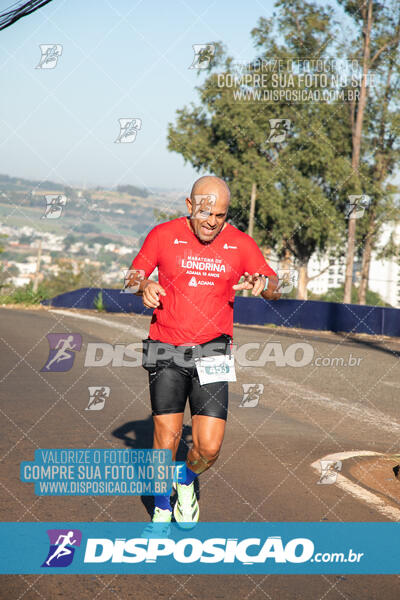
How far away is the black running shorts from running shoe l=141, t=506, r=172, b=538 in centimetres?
61

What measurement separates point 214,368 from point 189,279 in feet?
1.82

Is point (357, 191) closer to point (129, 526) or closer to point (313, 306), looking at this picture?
point (313, 306)

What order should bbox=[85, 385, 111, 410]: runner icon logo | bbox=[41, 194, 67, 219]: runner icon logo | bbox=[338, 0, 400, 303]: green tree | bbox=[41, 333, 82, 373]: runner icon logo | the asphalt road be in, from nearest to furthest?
the asphalt road
bbox=[85, 385, 111, 410]: runner icon logo
bbox=[41, 333, 82, 373]: runner icon logo
bbox=[41, 194, 67, 219]: runner icon logo
bbox=[338, 0, 400, 303]: green tree

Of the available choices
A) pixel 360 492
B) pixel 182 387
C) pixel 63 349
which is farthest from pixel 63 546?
pixel 63 349

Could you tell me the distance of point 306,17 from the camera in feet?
160

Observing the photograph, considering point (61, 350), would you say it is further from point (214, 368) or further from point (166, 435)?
point (214, 368)

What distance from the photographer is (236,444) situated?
749 cm

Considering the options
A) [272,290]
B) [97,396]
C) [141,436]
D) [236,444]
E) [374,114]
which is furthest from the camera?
[374,114]

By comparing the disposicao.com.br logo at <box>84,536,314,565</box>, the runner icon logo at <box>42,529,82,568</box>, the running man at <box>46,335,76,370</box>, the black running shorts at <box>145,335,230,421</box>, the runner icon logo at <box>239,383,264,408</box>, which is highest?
the black running shorts at <box>145,335,230,421</box>

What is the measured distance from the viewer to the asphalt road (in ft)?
13.1

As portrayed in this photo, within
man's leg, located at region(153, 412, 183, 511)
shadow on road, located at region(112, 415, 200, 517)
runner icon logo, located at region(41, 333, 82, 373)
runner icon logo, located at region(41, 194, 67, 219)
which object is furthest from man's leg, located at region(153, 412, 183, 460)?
runner icon logo, located at region(41, 194, 67, 219)

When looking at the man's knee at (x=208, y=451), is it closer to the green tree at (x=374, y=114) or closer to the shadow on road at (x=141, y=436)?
the shadow on road at (x=141, y=436)

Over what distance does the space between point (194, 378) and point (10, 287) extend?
4813 cm

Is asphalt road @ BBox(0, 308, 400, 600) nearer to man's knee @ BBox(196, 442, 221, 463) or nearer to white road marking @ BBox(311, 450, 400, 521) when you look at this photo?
white road marking @ BBox(311, 450, 400, 521)
